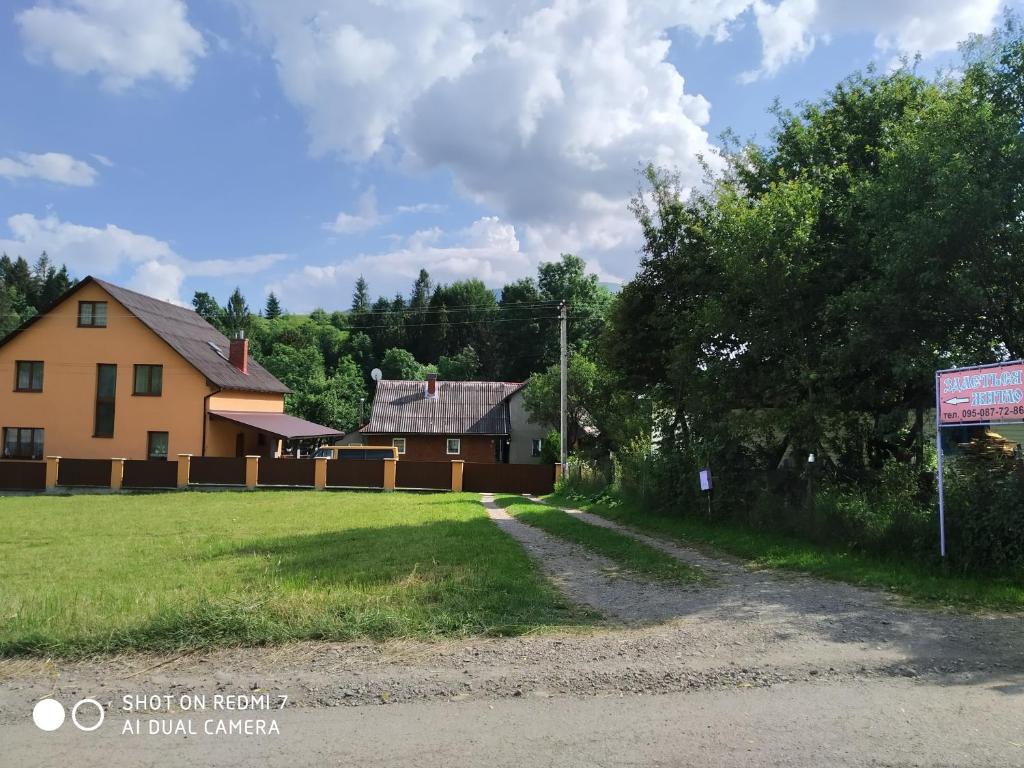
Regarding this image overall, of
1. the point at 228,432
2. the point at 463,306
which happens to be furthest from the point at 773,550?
the point at 463,306

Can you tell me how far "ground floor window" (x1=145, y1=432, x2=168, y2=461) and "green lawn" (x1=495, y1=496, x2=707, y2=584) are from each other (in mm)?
24106

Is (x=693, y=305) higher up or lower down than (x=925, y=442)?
higher up

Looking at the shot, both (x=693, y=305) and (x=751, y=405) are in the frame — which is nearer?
(x=751, y=405)

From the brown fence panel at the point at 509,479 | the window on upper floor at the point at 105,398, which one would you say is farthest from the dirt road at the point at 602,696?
the window on upper floor at the point at 105,398

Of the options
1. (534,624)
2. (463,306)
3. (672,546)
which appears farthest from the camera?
(463,306)

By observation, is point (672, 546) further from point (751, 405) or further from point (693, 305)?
point (693, 305)

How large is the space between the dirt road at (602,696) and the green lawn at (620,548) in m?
2.40

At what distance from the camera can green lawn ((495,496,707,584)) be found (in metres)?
9.38

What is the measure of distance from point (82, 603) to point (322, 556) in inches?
142

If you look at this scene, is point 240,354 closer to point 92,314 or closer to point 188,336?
point 188,336

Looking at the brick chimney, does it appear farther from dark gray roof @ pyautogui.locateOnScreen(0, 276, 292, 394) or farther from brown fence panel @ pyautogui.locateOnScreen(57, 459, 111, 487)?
brown fence panel @ pyautogui.locateOnScreen(57, 459, 111, 487)

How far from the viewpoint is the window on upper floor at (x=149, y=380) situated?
35125mm

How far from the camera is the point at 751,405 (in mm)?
13344

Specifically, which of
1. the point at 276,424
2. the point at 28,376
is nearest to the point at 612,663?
the point at 276,424
